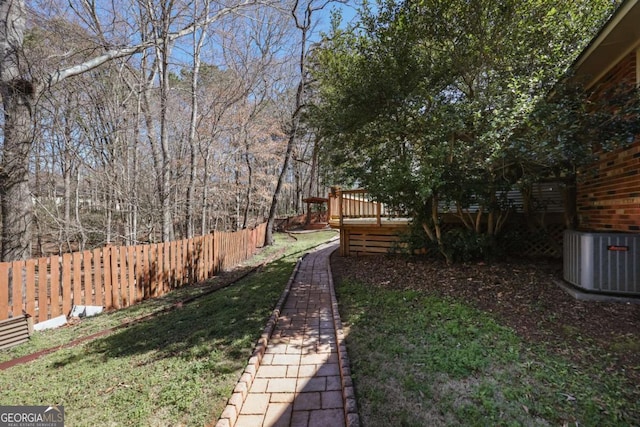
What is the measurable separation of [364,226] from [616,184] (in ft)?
15.9

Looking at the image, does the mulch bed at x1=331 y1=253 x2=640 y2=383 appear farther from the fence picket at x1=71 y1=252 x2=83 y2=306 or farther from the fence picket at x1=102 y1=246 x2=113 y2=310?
the fence picket at x1=71 y1=252 x2=83 y2=306

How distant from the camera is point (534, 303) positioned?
3900 mm

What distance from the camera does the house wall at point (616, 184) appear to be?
3.73 meters

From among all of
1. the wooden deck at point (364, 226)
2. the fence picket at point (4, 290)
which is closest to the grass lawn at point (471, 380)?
the wooden deck at point (364, 226)

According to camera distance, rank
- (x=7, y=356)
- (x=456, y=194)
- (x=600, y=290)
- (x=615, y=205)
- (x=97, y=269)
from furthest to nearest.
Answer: (x=456, y=194) → (x=97, y=269) → (x=615, y=205) → (x=600, y=290) → (x=7, y=356)

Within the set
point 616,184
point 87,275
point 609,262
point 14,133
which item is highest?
point 14,133

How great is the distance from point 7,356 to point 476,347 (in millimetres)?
5295

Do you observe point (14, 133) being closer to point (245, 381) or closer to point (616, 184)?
point (245, 381)

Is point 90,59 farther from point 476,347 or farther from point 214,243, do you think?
point 476,347

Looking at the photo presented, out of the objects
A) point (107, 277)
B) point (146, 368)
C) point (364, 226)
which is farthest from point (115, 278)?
point (364, 226)

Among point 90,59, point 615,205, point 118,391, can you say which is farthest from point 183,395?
point 90,59

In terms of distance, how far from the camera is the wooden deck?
7.56 m

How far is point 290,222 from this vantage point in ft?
76.4

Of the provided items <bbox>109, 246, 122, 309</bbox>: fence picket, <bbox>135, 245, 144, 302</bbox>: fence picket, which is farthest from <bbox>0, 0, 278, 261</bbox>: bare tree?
<bbox>135, 245, 144, 302</bbox>: fence picket
